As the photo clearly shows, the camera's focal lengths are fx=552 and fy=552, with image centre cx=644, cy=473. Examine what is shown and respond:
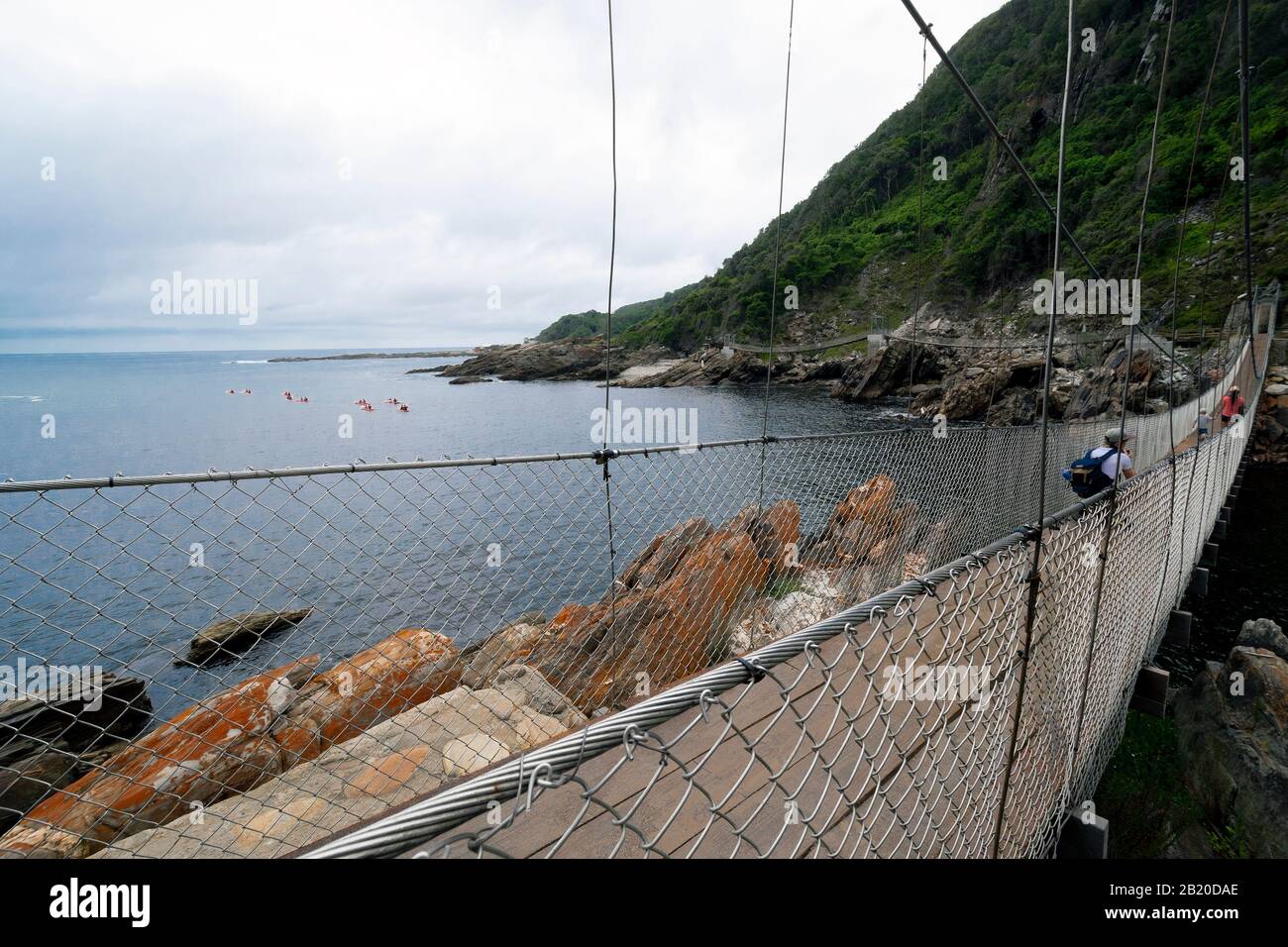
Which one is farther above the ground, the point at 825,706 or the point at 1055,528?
the point at 1055,528

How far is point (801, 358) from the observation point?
4966 centimetres

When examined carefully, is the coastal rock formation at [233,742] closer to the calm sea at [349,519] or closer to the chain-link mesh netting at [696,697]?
the chain-link mesh netting at [696,697]

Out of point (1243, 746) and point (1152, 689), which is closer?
point (1243, 746)

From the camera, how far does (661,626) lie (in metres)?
4.23

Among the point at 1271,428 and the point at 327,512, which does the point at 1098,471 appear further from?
the point at 1271,428

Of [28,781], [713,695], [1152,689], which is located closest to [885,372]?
[1152,689]

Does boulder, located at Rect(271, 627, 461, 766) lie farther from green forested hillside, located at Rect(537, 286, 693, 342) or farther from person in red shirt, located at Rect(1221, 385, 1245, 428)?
green forested hillside, located at Rect(537, 286, 693, 342)

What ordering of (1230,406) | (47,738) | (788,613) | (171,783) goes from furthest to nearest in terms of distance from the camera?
(1230,406)
(47,738)
(788,613)
(171,783)

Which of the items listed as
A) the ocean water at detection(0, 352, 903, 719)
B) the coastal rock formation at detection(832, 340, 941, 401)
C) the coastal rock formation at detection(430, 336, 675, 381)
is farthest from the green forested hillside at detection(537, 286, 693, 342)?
the coastal rock formation at detection(832, 340, 941, 401)

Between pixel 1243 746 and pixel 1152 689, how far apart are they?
1.91ft

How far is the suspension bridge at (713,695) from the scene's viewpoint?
4.01 ft
